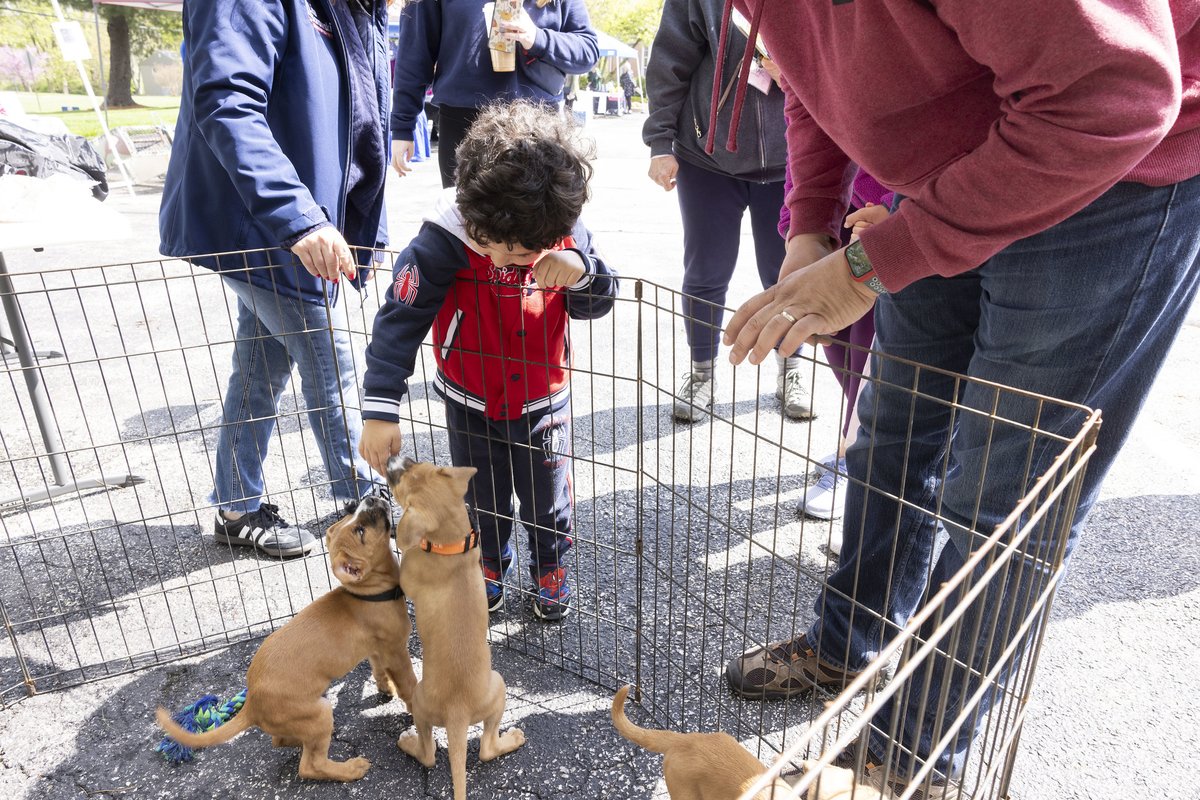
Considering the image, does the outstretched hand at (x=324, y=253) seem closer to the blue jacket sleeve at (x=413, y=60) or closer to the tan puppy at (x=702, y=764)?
the tan puppy at (x=702, y=764)

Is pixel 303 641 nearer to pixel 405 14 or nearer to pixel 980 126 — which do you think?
pixel 980 126

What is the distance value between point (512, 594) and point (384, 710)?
1.77ft

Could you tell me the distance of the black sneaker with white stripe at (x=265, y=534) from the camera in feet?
8.73

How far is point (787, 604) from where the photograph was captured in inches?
96.2

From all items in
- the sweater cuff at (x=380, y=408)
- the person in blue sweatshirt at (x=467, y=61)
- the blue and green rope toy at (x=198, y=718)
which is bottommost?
the blue and green rope toy at (x=198, y=718)

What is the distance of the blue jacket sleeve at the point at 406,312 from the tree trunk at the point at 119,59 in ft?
88.3

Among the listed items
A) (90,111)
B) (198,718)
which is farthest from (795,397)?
(90,111)

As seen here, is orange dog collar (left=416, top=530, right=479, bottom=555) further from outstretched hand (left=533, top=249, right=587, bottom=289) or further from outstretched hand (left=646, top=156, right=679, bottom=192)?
outstretched hand (left=646, top=156, right=679, bottom=192)

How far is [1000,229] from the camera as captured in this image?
1131 mm

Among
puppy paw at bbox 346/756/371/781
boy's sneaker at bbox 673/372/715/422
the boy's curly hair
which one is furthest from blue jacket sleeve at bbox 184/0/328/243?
boy's sneaker at bbox 673/372/715/422

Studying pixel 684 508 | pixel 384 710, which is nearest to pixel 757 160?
pixel 684 508

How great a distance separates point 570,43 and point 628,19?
39109mm

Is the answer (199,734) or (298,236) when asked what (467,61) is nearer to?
(298,236)

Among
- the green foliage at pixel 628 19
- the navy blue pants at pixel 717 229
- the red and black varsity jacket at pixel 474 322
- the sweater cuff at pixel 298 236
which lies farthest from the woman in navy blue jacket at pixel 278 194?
the green foliage at pixel 628 19
